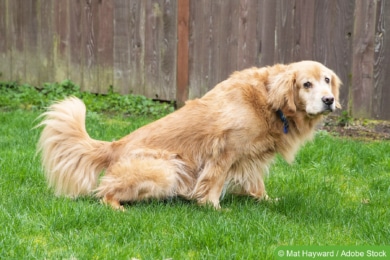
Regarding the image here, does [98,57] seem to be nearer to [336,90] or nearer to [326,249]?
[336,90]

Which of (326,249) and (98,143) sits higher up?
(98,143)

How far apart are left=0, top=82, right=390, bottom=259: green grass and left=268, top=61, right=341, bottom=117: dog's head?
2.55ft

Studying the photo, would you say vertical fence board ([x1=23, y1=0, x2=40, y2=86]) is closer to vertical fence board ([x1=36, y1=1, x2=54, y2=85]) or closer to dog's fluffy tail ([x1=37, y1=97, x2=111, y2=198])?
vertical fence board ([x1=36, y1=1, x2=54, y2=85])

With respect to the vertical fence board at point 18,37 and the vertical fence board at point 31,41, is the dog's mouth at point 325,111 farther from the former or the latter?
the vertical fence board at point 18,37

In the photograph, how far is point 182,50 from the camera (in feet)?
30.2

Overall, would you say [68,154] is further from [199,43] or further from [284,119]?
[199,43]

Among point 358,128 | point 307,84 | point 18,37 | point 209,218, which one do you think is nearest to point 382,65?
point 358,128

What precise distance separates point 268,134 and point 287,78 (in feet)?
1.60

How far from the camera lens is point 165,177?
5039 mm

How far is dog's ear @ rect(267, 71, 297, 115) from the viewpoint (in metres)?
5.05

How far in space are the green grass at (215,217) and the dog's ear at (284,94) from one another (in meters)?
0.77

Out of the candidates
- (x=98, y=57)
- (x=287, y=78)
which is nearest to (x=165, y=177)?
(x=287, y=78)

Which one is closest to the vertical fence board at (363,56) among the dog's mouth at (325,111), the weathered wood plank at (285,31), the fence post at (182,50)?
the weathered wood plank at (285,31)

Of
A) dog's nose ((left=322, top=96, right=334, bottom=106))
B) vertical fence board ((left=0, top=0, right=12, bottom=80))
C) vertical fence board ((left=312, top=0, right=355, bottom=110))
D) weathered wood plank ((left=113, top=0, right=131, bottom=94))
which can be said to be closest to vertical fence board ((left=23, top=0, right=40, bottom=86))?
vertical fence board ((left=0, top=0, right=12, bottom=80))
